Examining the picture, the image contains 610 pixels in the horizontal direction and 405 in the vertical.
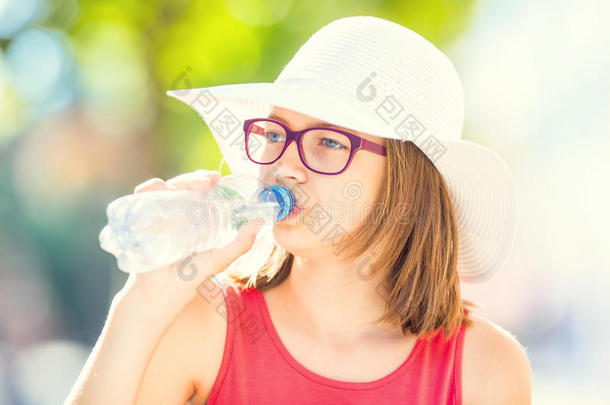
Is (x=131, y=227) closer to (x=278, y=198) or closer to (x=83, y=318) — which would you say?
(x=278, y=198)

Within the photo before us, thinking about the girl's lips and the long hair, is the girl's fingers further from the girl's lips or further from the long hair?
the long hair

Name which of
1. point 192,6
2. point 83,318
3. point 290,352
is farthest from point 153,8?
point 290,352

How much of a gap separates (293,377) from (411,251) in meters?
0.63

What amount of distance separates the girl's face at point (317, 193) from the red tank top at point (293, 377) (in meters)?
0.35

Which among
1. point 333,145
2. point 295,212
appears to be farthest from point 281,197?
point 333,145

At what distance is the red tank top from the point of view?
191cm

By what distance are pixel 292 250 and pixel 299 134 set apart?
37 cm

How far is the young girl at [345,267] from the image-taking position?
1770 mm

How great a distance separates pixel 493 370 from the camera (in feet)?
6.58

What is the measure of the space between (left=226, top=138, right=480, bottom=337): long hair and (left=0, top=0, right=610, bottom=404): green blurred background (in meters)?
4.55

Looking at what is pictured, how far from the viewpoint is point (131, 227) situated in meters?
1.60

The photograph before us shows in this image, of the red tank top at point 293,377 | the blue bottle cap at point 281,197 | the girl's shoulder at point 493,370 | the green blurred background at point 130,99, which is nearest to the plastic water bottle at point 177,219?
the blue bottle cap at point 281,197

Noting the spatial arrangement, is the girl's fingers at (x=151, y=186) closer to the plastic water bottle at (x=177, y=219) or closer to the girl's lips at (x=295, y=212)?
the plastic water bottle at (x=177, y=219)

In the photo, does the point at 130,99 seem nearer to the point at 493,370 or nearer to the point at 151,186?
the point at 151,186
